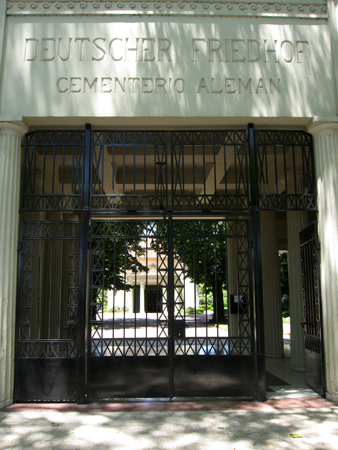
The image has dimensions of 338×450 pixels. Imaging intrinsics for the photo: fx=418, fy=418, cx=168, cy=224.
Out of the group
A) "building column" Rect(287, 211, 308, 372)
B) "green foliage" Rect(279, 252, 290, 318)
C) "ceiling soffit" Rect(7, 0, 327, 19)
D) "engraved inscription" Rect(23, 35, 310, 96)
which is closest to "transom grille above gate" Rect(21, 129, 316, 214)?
"engraved inscription" Rect(23, 35, 310, 96)

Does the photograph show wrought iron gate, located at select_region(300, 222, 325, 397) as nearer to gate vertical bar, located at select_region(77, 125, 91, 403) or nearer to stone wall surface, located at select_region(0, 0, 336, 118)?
stone wall surface, located at select_region(0, 0, 336, 118)

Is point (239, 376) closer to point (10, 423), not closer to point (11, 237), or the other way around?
point (10, 423)

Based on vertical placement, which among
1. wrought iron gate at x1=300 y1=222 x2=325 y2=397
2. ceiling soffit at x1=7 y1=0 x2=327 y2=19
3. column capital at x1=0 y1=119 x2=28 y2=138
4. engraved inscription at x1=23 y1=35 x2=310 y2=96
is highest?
ceiling soffit at x1=7 y1=0 x2=327 y2=19

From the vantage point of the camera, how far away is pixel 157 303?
7.00 meters

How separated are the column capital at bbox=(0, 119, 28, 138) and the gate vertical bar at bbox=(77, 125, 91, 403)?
1.10 meters

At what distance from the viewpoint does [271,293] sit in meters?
12.2

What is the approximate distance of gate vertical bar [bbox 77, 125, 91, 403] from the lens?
684 cm

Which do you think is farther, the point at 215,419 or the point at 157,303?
the point at 157,303

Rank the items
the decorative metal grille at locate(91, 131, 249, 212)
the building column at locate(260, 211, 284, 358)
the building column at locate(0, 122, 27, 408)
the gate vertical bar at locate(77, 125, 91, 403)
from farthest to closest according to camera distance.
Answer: the building column at locate(260, 211, 284, 358), the decorative metal grille at locate(91, 131, 249, 212), the gate vertical bar at locate(77, 125, 91, 403), the building column at locate(0, 122, 27, 408)

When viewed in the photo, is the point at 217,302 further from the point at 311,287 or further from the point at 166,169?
the point at 311,287

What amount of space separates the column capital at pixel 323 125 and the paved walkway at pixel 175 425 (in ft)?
14.9

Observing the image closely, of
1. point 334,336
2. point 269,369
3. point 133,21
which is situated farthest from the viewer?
point 269,369

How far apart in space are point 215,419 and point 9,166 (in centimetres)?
516

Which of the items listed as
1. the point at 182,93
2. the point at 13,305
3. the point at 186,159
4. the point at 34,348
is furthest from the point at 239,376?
the point at 186,159
